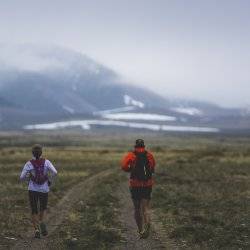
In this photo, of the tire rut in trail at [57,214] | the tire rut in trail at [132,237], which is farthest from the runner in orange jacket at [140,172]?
the tire rut in trail at [57,214]

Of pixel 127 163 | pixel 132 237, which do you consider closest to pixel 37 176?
pixel 127 163

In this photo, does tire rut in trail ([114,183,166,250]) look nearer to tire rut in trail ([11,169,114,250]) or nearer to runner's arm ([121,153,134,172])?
runner's arm ([121,153,134,172])

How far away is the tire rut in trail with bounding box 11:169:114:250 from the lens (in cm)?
1728

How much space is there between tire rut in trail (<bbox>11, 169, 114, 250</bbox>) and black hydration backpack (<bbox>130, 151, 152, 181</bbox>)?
3.22m

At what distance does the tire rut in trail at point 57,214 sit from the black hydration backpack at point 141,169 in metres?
3.22

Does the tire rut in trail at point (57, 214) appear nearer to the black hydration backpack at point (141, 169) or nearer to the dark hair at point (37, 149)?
the dark hair at point (37, 149)

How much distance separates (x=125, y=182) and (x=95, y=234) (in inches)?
983

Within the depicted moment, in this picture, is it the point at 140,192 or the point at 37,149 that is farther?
the point at 140,192

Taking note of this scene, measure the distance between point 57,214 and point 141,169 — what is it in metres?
8.00

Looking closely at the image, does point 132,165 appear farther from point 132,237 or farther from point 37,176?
point 37,176

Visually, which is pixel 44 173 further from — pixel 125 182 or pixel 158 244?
pixel 125 182

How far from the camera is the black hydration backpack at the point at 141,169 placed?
18.0 m

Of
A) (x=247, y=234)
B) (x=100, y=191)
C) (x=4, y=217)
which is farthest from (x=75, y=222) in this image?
(x=100, y=191)

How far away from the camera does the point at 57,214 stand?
81.9ft
